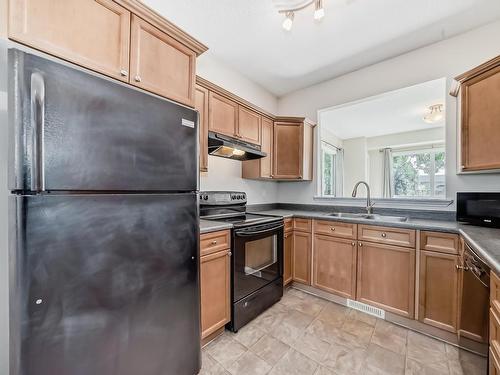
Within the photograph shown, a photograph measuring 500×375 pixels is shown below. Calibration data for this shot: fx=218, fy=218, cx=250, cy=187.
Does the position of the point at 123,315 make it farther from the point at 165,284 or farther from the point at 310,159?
the point at 310,159

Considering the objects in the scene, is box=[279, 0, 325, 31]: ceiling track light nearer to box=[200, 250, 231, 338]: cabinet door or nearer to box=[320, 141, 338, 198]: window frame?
box=[320, 141, 338, 198]: window frame

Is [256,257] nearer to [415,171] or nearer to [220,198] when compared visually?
[220,198]

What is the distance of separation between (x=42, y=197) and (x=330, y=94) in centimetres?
319

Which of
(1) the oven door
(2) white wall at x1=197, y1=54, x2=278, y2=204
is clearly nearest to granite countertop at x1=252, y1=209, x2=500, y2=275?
(1) the oven door

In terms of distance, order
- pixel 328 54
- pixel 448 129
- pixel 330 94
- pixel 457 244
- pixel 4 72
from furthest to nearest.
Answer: pixel 330 94, pixel 328 54, pixel 448 129, pixel 457 244, pixel 4 72

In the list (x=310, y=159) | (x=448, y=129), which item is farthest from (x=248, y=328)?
(x=448, y=129)

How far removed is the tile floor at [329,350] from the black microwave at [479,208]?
40.3 inches

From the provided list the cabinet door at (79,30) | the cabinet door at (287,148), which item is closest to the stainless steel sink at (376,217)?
the cabinet door at (287,148)

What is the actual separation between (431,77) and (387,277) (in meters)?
2.11

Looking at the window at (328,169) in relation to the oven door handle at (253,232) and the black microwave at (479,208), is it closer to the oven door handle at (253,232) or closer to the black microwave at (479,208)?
the oven door handle at (253,232)

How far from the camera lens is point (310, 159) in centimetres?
310

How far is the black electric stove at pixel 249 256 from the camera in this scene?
185 centimetres

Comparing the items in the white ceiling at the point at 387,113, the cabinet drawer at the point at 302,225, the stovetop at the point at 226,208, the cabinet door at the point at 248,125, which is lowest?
the cabinet drawer at the point at 302,225

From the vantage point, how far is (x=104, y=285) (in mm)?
919
